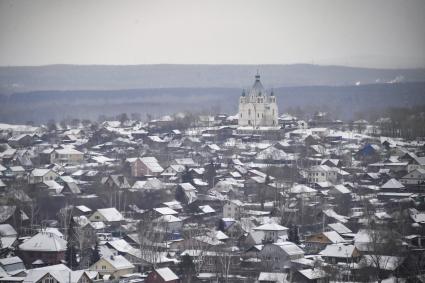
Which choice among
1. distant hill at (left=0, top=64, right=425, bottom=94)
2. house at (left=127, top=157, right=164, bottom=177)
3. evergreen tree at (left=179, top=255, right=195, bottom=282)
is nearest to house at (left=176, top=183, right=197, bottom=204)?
house at (left=127, top=157, right=164, bottom=177)

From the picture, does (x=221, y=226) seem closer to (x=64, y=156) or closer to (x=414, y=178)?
(x=414, y=178)

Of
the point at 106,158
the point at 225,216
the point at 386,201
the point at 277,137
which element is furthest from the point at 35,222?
the point at 277,137

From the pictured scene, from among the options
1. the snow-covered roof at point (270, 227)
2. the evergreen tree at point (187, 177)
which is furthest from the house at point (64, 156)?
the snow-covered roof at point (270, 227)

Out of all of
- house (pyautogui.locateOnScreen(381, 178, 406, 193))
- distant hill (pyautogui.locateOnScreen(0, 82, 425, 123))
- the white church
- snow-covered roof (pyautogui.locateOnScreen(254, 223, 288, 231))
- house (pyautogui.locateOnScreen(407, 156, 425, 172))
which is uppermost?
the white church

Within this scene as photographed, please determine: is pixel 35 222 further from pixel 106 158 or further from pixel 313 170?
pixel 106 158

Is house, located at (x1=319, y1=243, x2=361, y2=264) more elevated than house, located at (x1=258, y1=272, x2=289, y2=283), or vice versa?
house, located at (x1=319, y1=243, x2=361, y2=264)

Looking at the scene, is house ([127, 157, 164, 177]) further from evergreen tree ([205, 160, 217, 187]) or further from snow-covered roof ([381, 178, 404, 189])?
snow-covered roof ([381, 178, 404, 189])
